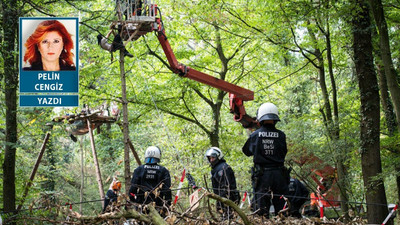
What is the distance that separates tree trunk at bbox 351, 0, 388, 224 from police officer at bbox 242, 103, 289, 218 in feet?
8.53

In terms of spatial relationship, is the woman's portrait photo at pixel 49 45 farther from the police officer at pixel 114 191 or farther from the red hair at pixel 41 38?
the police officer at pixel 114 191

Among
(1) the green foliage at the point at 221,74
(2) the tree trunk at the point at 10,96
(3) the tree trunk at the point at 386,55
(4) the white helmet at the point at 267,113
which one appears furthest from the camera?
(1) the green foliage at the point at 221,74

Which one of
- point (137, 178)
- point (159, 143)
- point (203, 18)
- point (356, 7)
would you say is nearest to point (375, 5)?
point (356, 7)

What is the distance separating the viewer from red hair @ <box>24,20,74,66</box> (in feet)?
35.1

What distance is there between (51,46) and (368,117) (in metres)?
7.52

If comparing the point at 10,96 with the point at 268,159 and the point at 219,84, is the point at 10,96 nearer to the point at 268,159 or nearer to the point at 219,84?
the point at 219,84

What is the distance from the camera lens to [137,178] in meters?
8.77

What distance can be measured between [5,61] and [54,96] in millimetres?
1331

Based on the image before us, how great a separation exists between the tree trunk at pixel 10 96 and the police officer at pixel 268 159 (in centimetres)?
562

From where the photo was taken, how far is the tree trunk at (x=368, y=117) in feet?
28.8

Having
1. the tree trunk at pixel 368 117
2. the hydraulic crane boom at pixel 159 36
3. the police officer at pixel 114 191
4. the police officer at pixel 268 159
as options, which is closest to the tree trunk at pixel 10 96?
the hydraulic crane boom at pixel 159 36

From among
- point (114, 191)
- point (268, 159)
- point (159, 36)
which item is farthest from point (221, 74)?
point (114, 191)

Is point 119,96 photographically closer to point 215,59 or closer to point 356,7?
point 215,59

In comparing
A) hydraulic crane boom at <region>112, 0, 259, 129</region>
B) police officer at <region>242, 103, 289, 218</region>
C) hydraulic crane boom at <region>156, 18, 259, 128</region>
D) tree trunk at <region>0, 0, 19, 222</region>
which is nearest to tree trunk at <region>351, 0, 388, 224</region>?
police officer at <region>242, 103, 289, 218</region>
